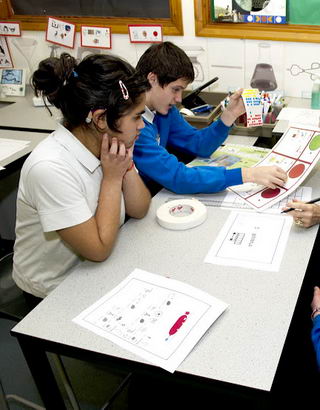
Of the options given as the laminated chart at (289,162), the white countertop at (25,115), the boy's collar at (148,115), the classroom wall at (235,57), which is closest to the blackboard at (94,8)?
the classroom wall at (235,57)

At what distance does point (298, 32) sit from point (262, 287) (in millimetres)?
1456

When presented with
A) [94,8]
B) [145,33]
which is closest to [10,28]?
[94,8]

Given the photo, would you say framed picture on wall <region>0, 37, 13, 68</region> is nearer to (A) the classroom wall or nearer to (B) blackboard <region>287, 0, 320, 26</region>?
(A) the classroom wall

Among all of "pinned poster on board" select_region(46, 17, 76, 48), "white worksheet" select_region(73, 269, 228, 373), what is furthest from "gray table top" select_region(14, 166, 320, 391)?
"pinned poster on board" select_region(46, 17, 76, 48)

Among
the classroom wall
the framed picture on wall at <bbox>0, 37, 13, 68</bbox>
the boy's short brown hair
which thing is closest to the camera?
the boy's short brown hair

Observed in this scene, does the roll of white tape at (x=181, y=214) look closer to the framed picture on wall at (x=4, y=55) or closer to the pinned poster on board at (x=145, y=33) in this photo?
the pinned poster on board at (x=145, y=33)

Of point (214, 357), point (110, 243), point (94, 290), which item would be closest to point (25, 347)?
point (94, 290)

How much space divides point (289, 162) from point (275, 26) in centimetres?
90

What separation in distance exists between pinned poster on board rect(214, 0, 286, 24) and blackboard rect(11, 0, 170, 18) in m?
0.31

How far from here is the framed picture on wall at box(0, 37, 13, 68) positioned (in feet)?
9.50

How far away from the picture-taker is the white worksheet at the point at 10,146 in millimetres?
2064

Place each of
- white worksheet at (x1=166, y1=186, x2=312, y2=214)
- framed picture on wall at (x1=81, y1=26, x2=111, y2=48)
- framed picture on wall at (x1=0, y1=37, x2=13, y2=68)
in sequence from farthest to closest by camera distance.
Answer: framed picture on wall at (x1=0, y1=37, x2=13, y2=68)
framed picture on wall at (x1=81, y1=26, x2=111, y2=48)
white worksheet at (x1=166, y1=186, x2=312, y2=214)

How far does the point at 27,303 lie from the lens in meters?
1.52

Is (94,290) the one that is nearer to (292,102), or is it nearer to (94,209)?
(94,209)
